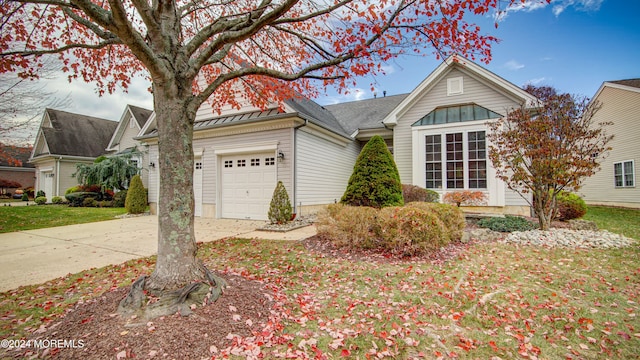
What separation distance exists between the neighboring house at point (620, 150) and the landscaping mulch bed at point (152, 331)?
1680 centimetres

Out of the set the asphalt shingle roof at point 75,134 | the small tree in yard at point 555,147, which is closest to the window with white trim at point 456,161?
the small tree in yard at point 555,147

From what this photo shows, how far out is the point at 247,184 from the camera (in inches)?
406

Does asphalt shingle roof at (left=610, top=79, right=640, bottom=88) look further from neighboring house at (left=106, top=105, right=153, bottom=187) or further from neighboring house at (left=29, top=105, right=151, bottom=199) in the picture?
neighboring house at (left=29, top=105, right=151, bottom=199)

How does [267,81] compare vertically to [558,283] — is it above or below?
above

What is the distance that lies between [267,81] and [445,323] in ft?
19.2

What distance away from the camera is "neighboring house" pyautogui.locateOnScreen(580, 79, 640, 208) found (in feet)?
43.2

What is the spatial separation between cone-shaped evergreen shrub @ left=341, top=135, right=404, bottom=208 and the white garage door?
340 cm

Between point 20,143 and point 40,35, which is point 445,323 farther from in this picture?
point 20,143

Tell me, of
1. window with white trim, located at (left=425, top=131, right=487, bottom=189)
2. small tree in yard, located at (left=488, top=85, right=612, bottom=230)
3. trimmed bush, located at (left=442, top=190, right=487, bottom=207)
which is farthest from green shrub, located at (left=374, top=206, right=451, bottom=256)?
window with white trim, located at (left=425, top=131, right=487, bottom=189)

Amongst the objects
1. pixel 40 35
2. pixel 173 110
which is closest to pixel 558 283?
pixel 173 110

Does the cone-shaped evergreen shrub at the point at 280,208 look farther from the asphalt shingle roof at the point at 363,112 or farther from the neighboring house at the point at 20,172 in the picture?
the neighboring house at the point at 20,172

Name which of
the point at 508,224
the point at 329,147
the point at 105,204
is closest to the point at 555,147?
the point at 508,224

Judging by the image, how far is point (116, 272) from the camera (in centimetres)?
451

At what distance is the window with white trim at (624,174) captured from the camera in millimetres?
13312
